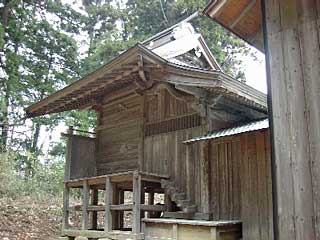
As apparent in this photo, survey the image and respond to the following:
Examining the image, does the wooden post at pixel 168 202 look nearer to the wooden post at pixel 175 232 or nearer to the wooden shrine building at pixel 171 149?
the wooden shrine building at pixel 171 149

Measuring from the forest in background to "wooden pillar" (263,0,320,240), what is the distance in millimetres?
11718

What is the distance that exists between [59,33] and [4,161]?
6.36 m

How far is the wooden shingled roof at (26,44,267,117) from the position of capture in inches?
293

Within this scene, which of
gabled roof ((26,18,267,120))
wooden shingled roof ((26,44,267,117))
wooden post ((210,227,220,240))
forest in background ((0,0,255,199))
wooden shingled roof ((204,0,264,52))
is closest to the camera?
wooden shingled roof ((204,0,264,52))

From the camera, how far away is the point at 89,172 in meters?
10.4

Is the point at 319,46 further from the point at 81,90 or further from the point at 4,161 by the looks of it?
the point at 4,161

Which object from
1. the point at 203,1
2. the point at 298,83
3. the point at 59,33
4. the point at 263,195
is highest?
the point at 203,1

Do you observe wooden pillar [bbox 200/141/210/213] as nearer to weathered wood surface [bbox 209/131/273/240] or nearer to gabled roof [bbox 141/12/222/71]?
weathered wood surface [bbox 209/131/273/240]

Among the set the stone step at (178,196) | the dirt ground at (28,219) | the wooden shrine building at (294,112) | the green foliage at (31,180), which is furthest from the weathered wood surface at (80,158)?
the wooden shrine building at (294,112)

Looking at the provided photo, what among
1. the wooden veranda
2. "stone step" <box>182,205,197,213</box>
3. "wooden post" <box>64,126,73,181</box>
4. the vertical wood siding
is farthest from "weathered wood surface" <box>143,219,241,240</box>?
"wooden post" <box>64,126,73,181</box>

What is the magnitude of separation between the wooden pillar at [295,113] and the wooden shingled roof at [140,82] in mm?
3328

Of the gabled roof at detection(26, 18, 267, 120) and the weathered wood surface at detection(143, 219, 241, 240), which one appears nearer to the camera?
the weathered wood surface at detection(143, 219, 241, 240)

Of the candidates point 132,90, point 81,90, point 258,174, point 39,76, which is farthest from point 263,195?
point 39,76

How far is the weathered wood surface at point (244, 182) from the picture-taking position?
6855mm
